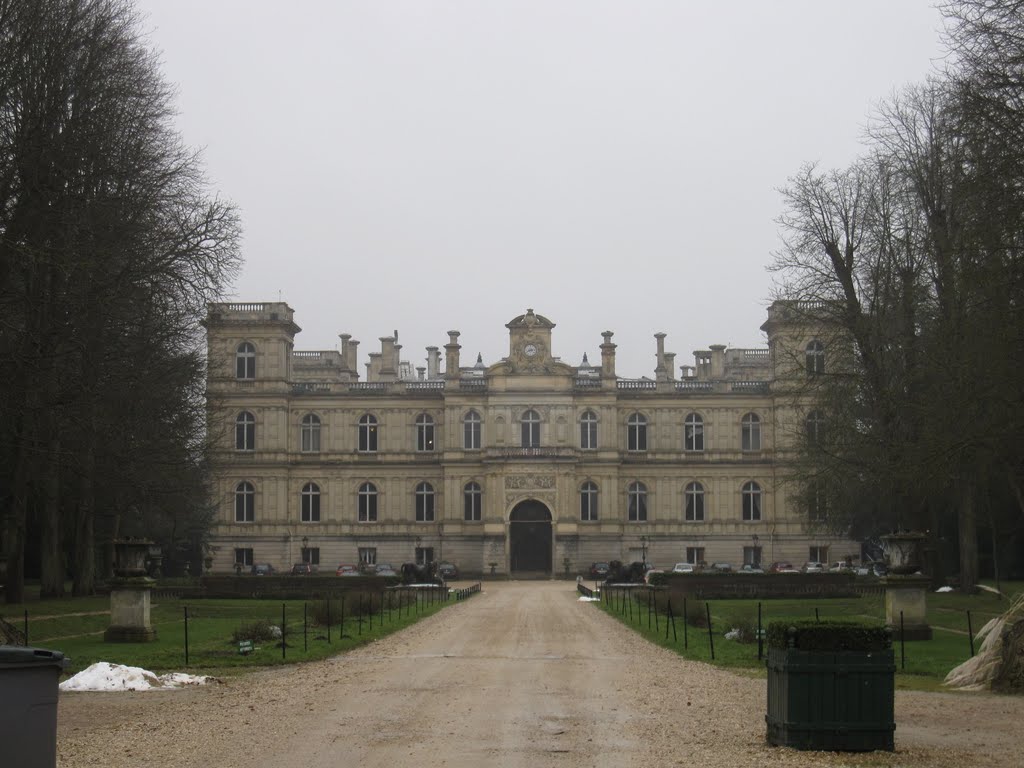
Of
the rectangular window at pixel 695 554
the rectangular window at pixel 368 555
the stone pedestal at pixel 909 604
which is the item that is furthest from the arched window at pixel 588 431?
the stone pedestal at pixel 909 604

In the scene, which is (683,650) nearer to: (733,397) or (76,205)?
(76,205)

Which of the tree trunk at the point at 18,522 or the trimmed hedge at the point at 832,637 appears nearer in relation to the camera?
the trimmed hedge at the point at 832,637

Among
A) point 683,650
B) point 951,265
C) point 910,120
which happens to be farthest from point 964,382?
point 910,120

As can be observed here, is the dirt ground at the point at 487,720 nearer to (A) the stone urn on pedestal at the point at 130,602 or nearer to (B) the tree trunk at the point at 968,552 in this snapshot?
(A) the stone urn on pedestal at the point at 130,602

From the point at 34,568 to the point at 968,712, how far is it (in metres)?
50.9

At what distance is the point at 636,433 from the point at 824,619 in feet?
195

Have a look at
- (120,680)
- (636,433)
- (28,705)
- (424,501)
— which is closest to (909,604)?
(120,680)

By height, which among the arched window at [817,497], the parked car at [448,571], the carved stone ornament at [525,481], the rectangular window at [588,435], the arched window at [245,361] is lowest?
the parked car at [448,571]

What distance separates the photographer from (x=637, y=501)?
75000mm

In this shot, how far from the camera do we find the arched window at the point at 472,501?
74312 millimetres

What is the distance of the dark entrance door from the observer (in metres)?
72.8

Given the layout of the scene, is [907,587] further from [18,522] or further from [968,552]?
[18,522]

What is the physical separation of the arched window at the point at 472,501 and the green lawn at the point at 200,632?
31.7 metres

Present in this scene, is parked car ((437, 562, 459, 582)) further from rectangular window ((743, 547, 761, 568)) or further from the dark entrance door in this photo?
rectangular window ((743, 547, 761, 568))
